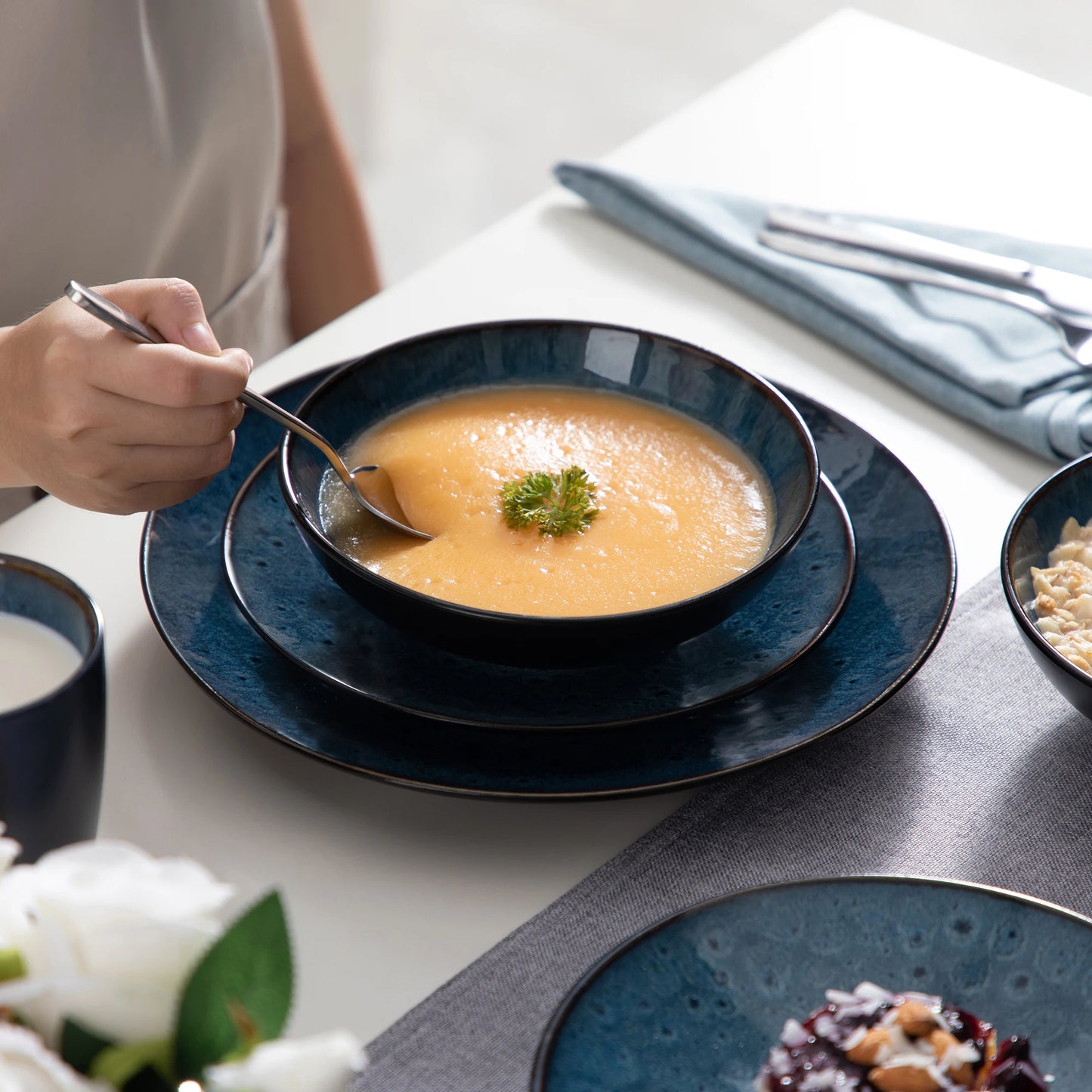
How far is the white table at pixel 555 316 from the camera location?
30.0 inches

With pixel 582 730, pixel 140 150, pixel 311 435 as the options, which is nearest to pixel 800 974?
pixel 582 730

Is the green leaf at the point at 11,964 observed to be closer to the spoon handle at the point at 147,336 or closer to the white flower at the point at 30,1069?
the white flower at the point at 30,1069

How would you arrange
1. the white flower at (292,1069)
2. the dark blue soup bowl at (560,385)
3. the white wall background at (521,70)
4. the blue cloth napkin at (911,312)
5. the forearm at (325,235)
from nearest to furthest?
the white flower at (292,1069)
the dark blue soup bowl at (560,385)
the blue cloth napkin at (911,312)
the forearm at (325,235)
the white wall background at (521,70)

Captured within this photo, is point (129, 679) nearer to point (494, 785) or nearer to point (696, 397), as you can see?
point (494, 785)

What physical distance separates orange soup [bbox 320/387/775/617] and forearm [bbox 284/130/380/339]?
0.75 meters

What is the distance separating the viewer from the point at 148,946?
371 mm

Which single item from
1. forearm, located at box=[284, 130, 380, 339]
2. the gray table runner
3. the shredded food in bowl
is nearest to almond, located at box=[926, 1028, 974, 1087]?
the gray table runner

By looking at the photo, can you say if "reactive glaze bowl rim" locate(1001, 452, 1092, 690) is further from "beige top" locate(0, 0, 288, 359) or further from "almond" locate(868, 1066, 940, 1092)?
"beige top" locate(0, 0, 288, 359)

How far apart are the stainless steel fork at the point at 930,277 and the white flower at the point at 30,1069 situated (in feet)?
3.51

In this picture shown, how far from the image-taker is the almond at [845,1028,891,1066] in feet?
1.88

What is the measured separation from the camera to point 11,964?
0.38 meters

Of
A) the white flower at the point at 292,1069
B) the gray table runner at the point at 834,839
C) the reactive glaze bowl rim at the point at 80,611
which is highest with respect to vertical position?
the white flower at the point at 292,1069

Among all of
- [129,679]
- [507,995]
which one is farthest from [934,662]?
[129,679]

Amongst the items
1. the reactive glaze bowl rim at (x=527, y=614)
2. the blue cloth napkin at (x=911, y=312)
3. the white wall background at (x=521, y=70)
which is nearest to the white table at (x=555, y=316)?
the blue cloth napkin at (x=911, y=312)
